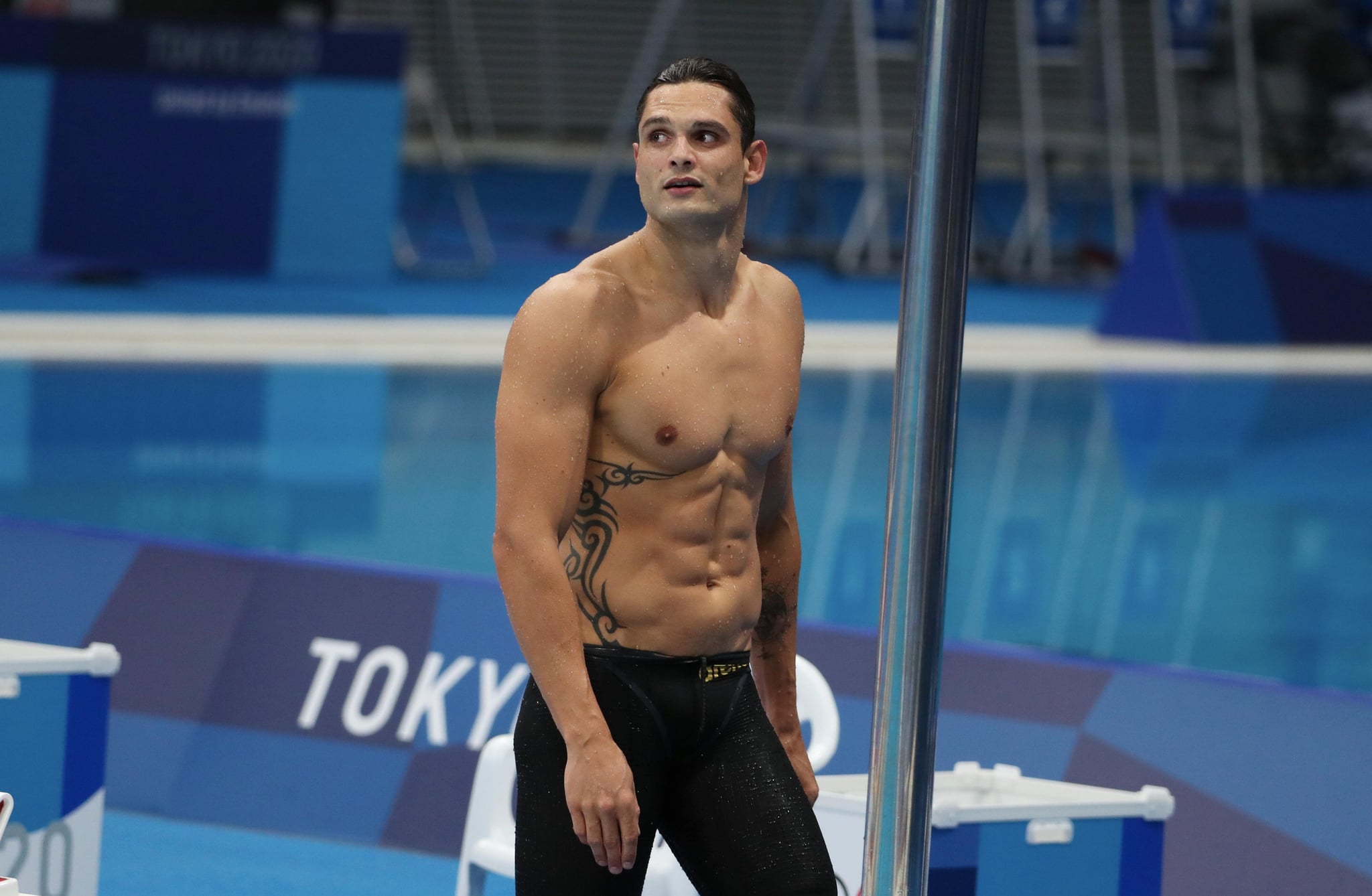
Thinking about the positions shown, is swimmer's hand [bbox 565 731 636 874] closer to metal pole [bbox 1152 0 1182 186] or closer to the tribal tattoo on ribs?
the tribal tattoo on ribs

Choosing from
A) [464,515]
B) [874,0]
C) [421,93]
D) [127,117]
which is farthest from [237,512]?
[874,0]

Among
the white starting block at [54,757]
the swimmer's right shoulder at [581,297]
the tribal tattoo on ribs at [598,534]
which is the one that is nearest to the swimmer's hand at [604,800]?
the tribal tattoo on ribs at [598,534]

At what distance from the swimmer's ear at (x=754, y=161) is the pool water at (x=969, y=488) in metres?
2.37

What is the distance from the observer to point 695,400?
2.36m

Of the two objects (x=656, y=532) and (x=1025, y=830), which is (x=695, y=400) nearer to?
(x=656, y=532)

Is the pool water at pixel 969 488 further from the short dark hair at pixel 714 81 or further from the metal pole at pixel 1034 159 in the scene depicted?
the metal pole at pixel 1034 159

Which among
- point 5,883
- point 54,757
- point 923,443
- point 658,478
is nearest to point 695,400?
point 658,478

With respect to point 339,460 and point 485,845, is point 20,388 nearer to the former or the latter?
point 339,460

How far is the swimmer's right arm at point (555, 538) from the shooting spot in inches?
87.7

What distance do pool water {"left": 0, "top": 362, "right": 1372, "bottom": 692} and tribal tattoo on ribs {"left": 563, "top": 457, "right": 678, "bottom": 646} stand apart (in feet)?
7.84

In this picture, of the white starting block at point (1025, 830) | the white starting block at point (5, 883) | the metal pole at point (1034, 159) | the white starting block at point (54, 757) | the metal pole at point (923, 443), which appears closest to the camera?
the metal pole at point (923, 443)

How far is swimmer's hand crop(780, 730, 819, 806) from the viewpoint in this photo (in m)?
2.59

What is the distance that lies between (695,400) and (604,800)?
50cm

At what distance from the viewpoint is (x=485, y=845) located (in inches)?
133
